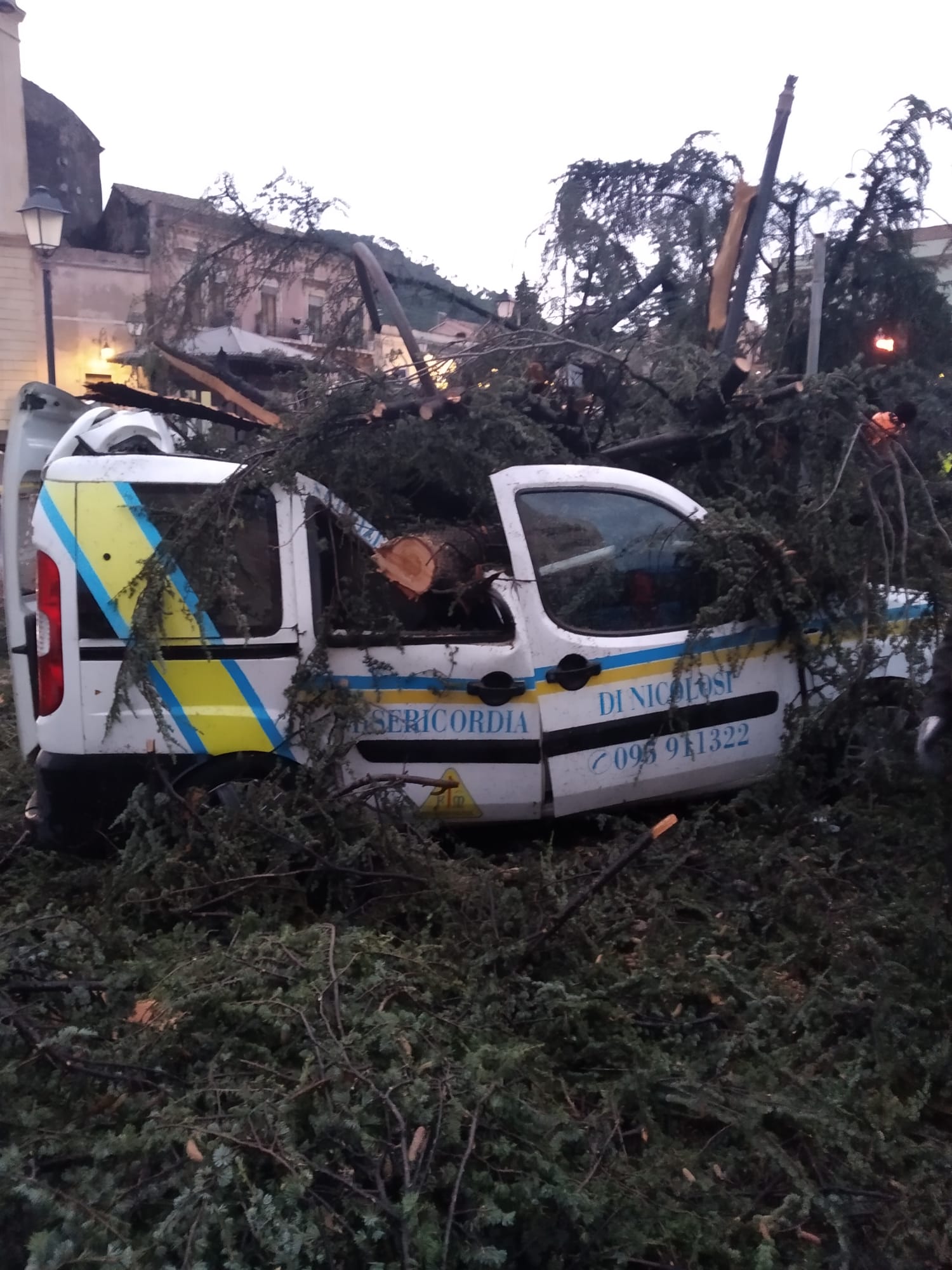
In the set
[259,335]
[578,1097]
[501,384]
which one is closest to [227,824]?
[578,1097]

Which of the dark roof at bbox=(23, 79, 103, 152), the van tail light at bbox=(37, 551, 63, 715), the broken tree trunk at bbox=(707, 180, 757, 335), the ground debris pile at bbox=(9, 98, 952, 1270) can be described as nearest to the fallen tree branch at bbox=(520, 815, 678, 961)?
the ground debris pile at bbox=(9, 98, 952, 1270)

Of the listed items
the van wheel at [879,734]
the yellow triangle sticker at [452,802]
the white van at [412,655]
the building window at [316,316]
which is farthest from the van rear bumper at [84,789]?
the building window at [316,316]

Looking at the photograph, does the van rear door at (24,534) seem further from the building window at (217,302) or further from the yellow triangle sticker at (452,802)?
the building window at (217,302)

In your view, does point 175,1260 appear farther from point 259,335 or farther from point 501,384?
point 259,335

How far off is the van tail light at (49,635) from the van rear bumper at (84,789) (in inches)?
8.7

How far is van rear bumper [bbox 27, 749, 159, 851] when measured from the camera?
3.74m

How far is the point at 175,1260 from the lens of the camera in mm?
2066

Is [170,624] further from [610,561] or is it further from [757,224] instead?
[757,224]

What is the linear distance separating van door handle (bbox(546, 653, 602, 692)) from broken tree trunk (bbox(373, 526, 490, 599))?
475 millimetres

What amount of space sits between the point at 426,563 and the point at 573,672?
724mm

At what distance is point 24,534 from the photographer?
404cm

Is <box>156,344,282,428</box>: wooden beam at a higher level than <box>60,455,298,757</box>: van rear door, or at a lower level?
higher

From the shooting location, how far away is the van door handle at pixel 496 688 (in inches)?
152

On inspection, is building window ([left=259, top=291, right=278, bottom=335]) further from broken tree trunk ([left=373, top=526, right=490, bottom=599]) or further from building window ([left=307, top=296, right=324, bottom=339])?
broken tree trunk ([left=373, top=526, right=490, bottom=599])
